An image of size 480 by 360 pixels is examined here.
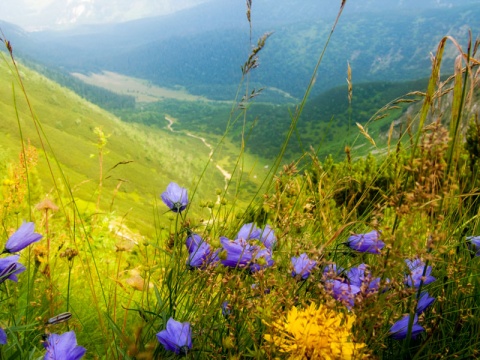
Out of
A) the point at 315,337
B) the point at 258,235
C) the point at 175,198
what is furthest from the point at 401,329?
the point at 175,198

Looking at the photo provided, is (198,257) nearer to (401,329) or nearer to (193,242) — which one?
(193,242)

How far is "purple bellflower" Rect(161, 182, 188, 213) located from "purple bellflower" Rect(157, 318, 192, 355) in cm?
57

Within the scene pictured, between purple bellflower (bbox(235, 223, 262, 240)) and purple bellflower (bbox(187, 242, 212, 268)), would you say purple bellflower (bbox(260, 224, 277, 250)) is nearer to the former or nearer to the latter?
purple bellflower (bbox(235, 223, 262, 240))

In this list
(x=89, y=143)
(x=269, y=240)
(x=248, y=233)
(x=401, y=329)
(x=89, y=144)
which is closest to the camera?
(x=401, y=329)

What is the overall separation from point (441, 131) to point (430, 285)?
86cm

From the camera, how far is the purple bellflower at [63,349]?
42.9 inches

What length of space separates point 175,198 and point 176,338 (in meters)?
0.65

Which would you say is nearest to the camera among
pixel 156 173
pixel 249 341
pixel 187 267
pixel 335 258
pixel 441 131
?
pixel 441 131

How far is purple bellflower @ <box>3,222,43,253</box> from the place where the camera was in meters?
1.36

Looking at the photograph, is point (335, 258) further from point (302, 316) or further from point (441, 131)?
point (441, 131)

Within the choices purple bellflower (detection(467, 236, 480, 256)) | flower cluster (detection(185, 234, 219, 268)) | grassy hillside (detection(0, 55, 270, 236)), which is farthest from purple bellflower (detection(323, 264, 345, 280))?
grassy hillside (detection(0, 55, 270, 236))

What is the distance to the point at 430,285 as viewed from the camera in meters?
1.59

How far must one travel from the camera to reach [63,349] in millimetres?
1105

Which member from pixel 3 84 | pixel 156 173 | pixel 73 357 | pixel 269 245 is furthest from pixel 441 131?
pixel 3 84
